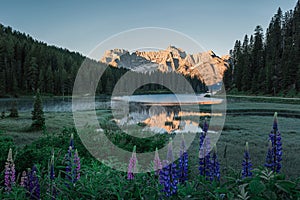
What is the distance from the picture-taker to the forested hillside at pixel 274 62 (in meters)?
52.1

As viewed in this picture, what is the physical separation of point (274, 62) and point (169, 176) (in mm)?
67469

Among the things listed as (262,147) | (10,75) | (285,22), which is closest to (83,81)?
(10,75)

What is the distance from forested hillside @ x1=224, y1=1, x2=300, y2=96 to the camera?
52116mm

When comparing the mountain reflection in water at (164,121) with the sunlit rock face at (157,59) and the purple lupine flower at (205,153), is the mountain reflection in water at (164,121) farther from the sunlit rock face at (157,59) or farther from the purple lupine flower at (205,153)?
the purple lupine flower at (205,153)

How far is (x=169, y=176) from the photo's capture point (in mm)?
2402

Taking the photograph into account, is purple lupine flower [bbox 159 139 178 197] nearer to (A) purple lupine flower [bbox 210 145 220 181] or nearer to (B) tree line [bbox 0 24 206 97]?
(A) purple lupine flower [bbox 210 145 220 181]

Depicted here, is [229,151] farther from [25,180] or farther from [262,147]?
[25,180]

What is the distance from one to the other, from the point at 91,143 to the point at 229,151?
491 centimetres

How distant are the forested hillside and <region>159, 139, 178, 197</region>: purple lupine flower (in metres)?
54.5

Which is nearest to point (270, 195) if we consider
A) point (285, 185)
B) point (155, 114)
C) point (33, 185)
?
point (285, 185)

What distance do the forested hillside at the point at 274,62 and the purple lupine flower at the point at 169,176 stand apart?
54470 millimetres

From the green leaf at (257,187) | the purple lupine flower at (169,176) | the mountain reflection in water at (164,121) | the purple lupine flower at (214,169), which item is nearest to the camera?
the green leaf at (257,187)

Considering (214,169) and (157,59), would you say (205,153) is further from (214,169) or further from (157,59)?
(157,59)

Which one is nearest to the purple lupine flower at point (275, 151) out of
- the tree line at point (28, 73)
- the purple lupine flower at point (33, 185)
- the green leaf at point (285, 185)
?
the green leaf at point (285, 185)
